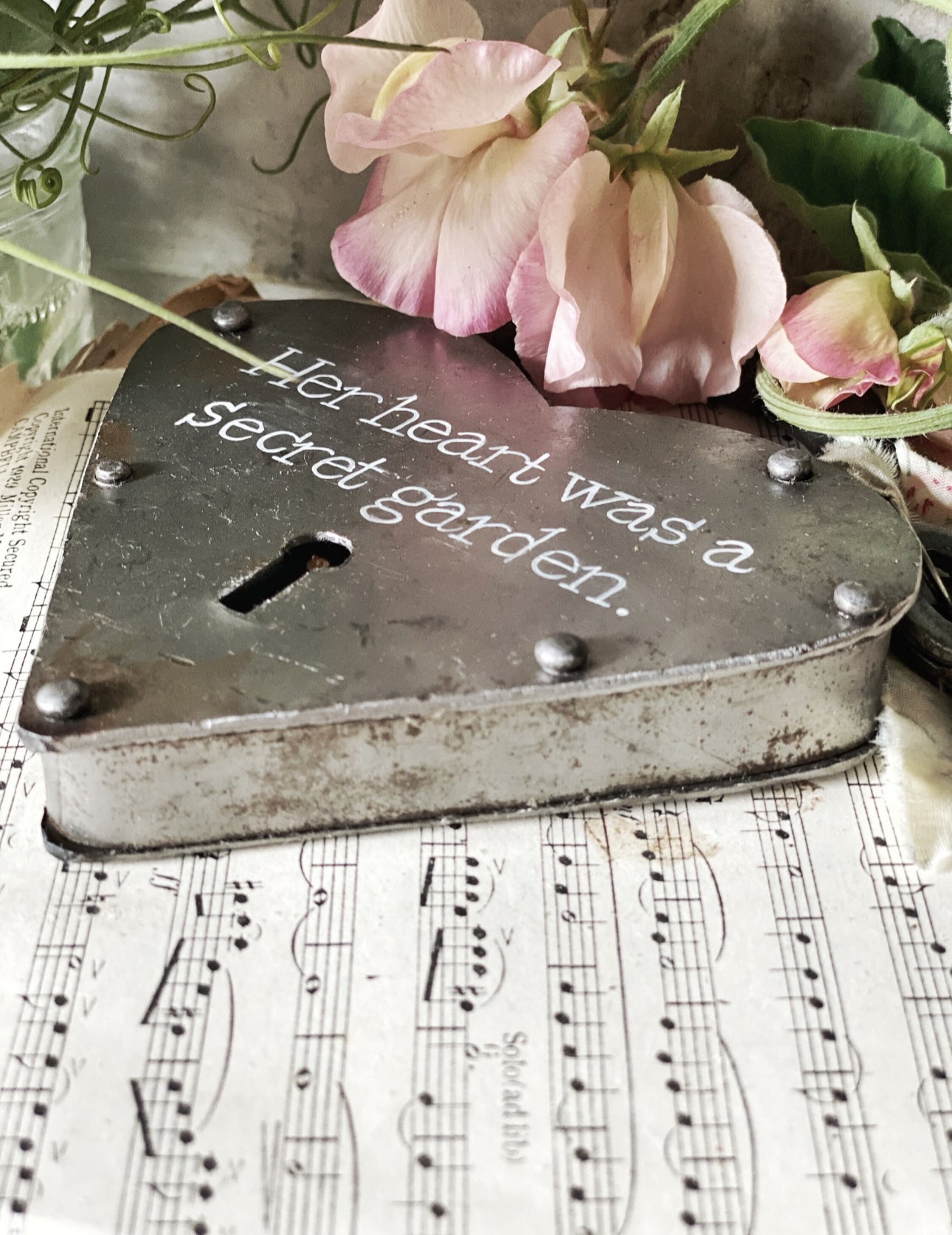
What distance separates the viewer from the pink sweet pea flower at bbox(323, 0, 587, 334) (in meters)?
0.62

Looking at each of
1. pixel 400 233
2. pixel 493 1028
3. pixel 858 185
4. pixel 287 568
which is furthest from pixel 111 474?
pixel 858 185

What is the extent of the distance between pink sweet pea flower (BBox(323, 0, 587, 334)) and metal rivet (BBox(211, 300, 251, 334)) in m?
0.07

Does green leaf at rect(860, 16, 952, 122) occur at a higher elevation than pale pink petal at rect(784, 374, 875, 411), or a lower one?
higher

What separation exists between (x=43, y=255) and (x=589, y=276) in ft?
1.28

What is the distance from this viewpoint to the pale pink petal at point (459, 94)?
2.00 ft

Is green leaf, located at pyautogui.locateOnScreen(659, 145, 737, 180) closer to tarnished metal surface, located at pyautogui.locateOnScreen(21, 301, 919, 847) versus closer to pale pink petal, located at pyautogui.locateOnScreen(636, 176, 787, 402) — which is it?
pale pink petal, located at pyautogui.locateOnScreen(636, 176, 787, 402)

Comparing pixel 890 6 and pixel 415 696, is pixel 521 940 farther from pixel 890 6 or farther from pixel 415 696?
pixel 890 6

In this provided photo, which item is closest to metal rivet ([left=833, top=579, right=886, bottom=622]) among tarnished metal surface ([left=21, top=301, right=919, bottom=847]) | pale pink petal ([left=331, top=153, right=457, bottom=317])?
tarnished metal surface ([left=21, top=301, right=919, bottom=847])

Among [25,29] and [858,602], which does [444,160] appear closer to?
[25,29]

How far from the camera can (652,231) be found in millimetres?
660

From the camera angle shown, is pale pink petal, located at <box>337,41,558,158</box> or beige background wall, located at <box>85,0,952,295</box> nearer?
pale pink petal, located at <box>337,41,558,158</box>

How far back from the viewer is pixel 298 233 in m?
0.93

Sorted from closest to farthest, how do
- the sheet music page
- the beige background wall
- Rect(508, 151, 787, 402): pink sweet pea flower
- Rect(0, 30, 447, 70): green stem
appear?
the sheet music page < Rect(0, 30, 447, 70): green stem < Rect(508, 151, 787, 402): pink sweet pea flower < the beige background wall

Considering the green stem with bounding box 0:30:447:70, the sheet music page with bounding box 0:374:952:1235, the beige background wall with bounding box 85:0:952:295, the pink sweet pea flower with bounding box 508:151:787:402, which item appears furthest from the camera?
the beige background wall with bounding box 85:0:952:295
